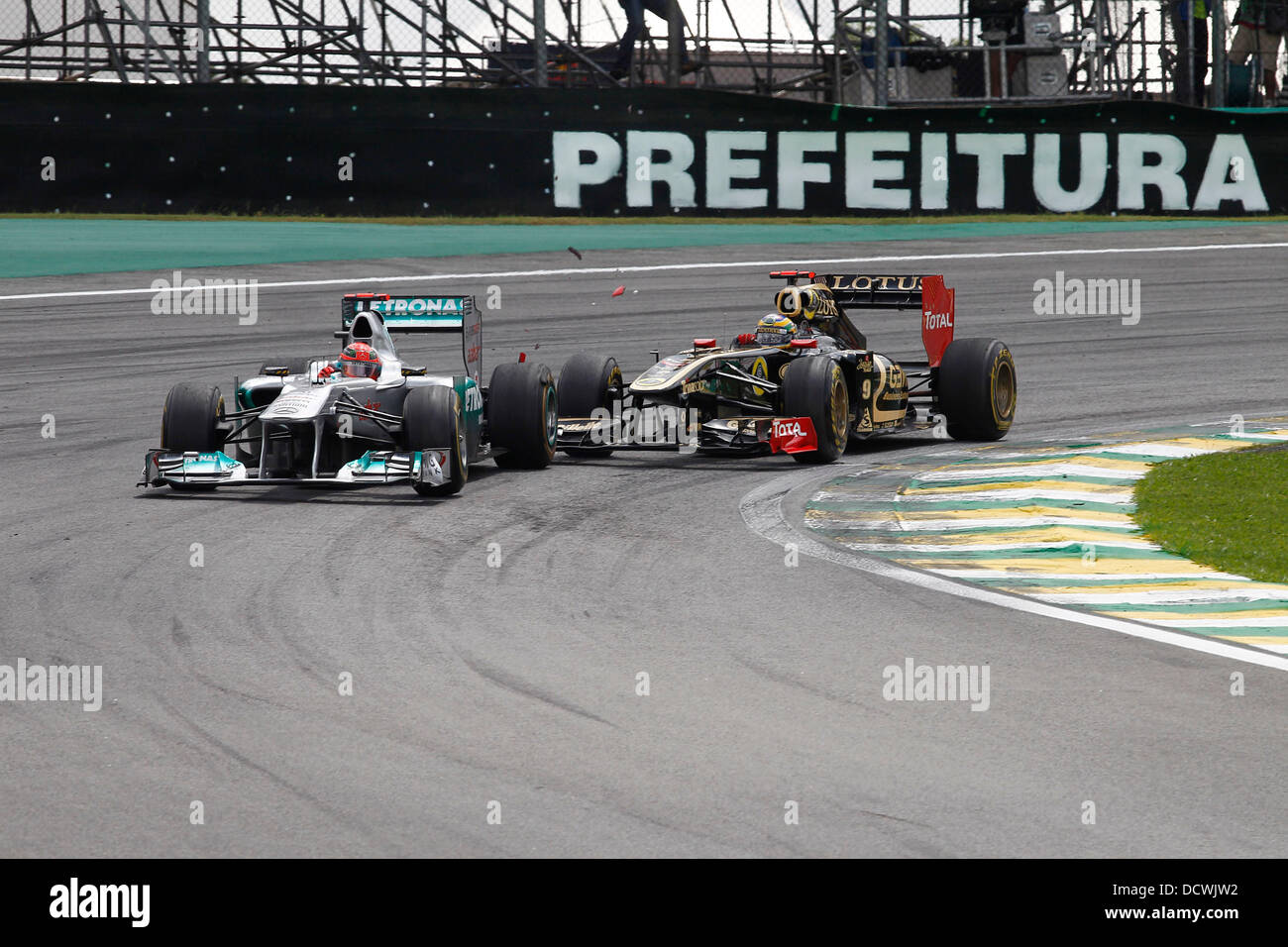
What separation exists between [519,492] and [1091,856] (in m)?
6.91

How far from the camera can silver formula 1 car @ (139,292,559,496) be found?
35.4 feet

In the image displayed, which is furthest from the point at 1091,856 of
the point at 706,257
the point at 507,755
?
the point at 706,257

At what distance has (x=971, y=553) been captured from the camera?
907 cm

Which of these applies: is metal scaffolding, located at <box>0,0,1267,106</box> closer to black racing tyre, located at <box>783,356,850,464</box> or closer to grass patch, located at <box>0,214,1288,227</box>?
grass patch, located at <box>0,214,1288,227</box>

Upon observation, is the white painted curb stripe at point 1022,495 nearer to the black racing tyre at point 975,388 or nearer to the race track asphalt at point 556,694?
the race track asphalt at point 556,694

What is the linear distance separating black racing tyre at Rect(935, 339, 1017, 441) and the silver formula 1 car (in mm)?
3445

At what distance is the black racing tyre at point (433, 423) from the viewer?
1080 centimetres

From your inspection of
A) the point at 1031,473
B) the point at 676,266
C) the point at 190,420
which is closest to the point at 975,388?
the point at 1031,473

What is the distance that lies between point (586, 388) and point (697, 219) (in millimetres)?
10914

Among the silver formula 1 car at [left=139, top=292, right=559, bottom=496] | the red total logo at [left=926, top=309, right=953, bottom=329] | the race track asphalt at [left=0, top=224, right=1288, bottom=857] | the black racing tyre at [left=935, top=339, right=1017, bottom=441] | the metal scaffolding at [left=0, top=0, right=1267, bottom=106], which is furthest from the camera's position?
the metal scaffolding at [left=0, top=0, right=1267, bottom=106]

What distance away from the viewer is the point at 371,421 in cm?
1129

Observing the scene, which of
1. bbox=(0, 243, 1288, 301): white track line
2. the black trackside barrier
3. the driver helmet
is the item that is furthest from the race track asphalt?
the black trackside barrier

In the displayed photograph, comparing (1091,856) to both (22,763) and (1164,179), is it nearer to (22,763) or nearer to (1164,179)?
(22,763)

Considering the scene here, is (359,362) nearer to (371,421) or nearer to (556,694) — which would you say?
(371,421)
